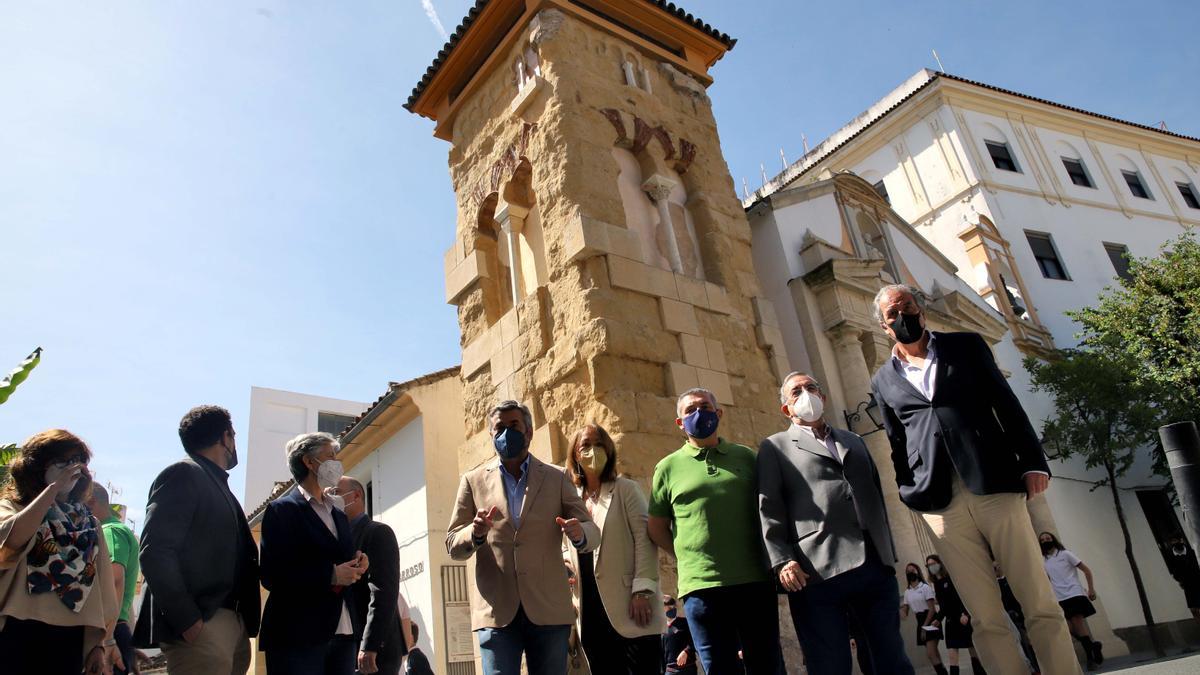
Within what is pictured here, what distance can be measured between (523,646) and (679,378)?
359 centimetres

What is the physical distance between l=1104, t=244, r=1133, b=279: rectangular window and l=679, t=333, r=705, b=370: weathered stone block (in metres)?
20.7

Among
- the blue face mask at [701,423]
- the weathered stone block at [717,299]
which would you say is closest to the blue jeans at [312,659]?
the blue face mask at [701,423]

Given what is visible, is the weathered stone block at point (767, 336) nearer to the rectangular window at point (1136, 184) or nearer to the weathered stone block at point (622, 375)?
the weathered stone block at point (622, 375)

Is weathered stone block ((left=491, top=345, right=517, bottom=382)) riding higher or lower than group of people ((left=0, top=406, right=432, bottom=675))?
higher

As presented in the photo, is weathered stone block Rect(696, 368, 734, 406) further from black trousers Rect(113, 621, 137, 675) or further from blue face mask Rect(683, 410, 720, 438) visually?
black trousers Rect(113, 621, 137, 675)

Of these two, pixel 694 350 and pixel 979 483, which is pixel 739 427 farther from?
pixel 979 483

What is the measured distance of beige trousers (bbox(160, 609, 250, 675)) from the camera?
3.21m

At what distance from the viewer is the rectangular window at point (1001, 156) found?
77.0ft

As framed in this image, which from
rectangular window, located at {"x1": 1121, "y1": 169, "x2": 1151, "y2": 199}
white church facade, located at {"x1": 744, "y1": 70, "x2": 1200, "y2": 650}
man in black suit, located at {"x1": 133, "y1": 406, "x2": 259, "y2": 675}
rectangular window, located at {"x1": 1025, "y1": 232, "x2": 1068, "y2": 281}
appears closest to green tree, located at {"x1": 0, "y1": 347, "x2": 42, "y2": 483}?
man in black suit, located at {"x1": 133, "y1": 406, "x2": 259, "y2": 675}

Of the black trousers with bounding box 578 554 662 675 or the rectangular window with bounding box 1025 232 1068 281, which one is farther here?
the rectangular window with bounding box 1025 232 1068 281

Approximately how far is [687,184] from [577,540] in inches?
233

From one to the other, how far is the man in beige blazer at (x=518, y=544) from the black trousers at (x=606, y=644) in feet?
0.73

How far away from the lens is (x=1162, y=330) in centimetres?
1562

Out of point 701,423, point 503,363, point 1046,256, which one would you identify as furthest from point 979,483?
point 1046,256
